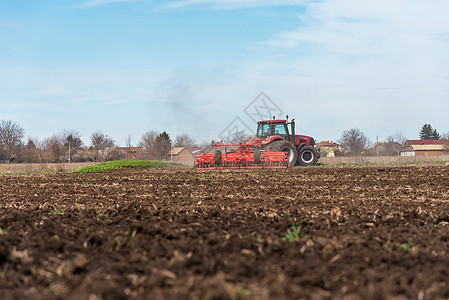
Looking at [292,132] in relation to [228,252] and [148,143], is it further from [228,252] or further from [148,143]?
[148,143]

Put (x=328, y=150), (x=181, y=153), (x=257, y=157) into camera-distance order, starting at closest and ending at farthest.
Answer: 1. (x=257, y=157)
2. (x=328, y=150)
3. (x=181, y=153)

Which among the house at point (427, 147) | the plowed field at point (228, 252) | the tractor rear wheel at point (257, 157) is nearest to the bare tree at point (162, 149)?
the tractor rear wheel at point (257, 157)

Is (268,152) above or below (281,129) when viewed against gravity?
below

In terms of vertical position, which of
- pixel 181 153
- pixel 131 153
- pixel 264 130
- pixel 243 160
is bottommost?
pixel 243 160

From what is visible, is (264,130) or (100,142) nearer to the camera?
(264,130)

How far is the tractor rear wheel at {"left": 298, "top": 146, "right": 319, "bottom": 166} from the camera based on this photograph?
25766 mm

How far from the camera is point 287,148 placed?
80.5 ft

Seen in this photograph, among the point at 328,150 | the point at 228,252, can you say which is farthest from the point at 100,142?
the point at 228,252

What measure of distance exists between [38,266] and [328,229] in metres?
3.53

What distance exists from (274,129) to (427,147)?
80.9 meters

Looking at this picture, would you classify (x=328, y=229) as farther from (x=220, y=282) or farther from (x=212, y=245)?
(x=220, y=282)

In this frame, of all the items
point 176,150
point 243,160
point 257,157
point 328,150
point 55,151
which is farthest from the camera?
point 176,150

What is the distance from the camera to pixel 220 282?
11.0 feet

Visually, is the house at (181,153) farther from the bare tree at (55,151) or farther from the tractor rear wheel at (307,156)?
the tractor rear wheel at (307,156)
